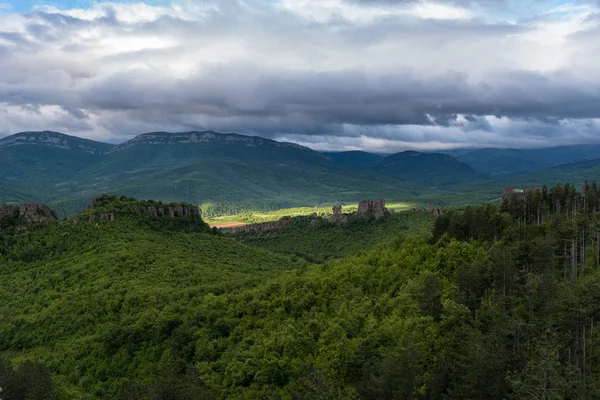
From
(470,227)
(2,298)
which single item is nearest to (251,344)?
(470,227)

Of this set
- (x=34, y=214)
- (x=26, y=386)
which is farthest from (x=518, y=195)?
(x=34, y=214)

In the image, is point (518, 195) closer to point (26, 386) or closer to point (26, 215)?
point (26, 386)

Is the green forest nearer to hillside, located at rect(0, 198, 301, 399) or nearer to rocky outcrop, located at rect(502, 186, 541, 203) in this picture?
hillside, located at rect(0, 198, 301, 399)

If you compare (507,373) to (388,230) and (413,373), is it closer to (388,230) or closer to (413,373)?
(413,373)

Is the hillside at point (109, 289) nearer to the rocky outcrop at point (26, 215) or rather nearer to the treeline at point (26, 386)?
the rocky outcrop at point (26, 215)

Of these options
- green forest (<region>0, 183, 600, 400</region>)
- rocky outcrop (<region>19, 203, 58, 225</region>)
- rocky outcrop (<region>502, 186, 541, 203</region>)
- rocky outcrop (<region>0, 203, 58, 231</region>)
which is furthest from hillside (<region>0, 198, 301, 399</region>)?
rocky outcrop (<region>502, 186, 541, 203</region>)
